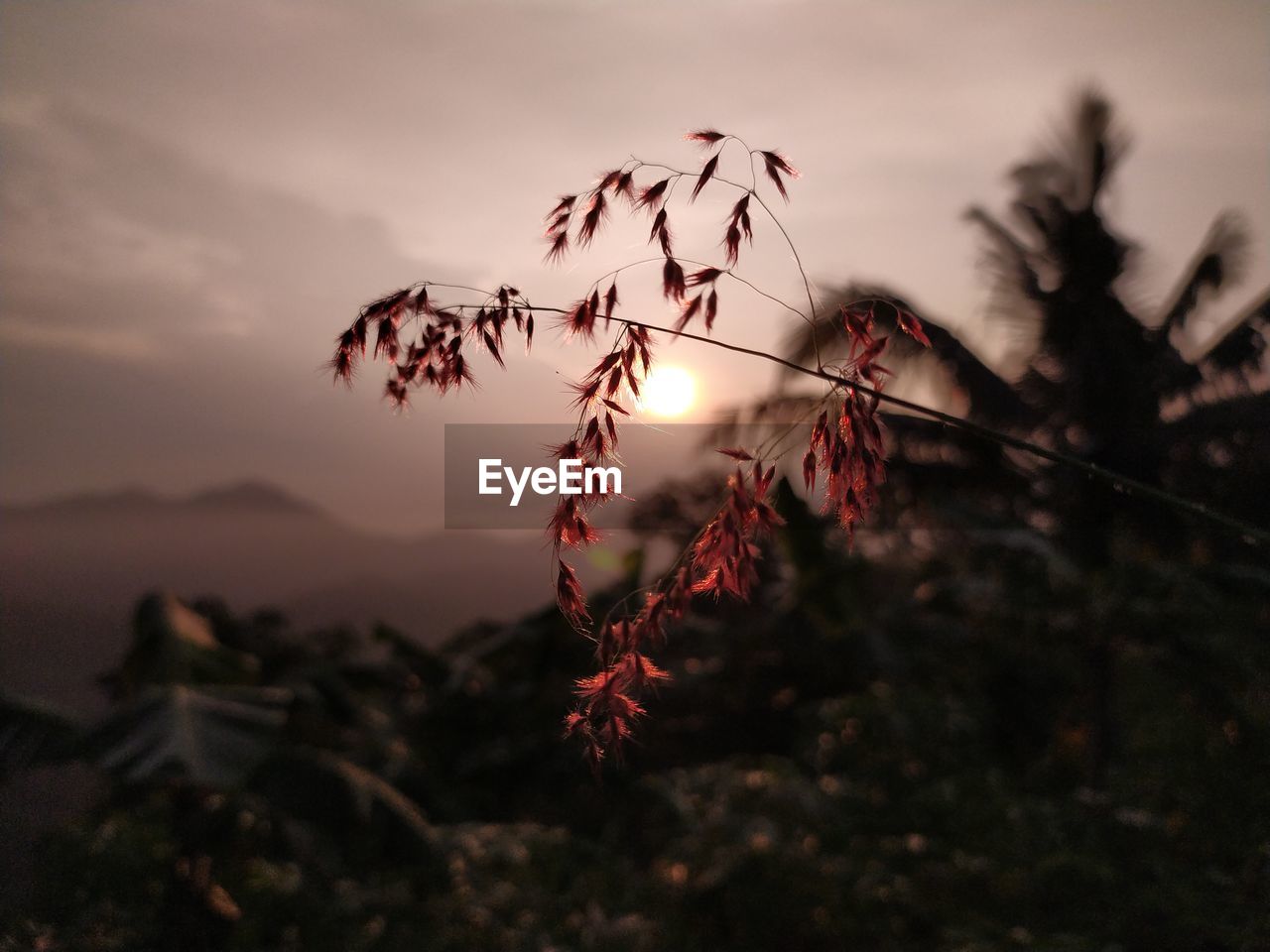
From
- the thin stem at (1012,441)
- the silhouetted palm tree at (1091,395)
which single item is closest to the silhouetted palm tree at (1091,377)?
the silhouetted palm tree at (1091,395)

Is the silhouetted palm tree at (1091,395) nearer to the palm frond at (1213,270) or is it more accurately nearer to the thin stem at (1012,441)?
the palm frond at (1213,270)

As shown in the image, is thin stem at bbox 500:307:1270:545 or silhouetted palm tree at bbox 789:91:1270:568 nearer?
thin stem at bbox 500:307:1270:545

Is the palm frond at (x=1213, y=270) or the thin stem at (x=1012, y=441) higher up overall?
the palm frond at (x=1213, y=270)

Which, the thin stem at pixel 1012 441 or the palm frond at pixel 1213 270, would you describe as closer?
the thin stem at pixel 1012 441

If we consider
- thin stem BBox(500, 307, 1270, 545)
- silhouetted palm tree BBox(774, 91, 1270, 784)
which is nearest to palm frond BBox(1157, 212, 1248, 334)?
silhouetted palm tree BBox(774, 91, 1270, 784)

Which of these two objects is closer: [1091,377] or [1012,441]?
[1012,441]

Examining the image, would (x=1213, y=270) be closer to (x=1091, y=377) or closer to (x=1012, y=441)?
(x=1091, y=377)

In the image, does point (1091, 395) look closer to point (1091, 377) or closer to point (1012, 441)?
point (1091, 377)

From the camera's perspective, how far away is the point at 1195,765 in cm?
529

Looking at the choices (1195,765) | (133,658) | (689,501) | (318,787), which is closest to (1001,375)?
(1195,765)

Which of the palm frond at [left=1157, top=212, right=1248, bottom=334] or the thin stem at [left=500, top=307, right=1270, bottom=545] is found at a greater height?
the palm frond at [left=1157, top=212, right=1248, bottom=334]

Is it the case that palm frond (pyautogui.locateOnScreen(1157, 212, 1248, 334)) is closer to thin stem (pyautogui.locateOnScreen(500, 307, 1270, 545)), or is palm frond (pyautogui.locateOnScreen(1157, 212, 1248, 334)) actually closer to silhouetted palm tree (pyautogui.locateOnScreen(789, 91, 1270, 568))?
silhouetted palm tree (pyautogui.locateOnScreen(789, 91, 1270, 568))

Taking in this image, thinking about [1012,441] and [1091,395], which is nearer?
[1012,441]

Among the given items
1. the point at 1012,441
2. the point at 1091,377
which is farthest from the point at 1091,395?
the point at 1012,441
